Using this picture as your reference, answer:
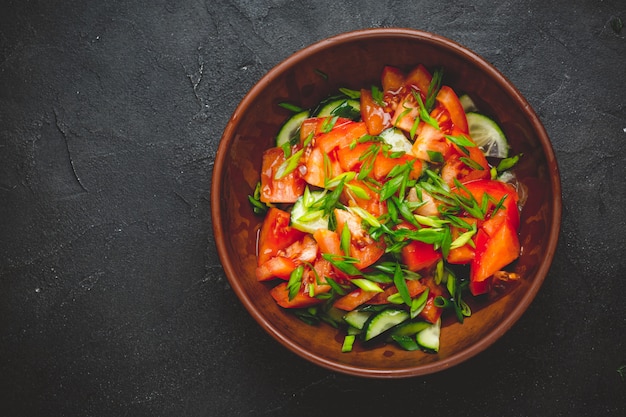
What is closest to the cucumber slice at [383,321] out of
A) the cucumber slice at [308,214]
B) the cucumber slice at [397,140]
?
the cucumber slice at [308,214]

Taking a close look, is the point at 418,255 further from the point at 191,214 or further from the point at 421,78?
the point at 191,214

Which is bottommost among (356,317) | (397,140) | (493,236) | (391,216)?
(356,317)

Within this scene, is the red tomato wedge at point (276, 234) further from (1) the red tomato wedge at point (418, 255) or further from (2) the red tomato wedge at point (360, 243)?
(1) the red tomato wedge at point (418, 255)

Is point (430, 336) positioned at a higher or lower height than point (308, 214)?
lower

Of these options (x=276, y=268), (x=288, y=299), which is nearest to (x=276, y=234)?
(x=276, y=268)

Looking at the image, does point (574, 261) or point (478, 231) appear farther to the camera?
point (574, 261)

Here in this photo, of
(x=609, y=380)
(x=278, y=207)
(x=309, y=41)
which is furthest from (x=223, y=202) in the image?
(x=609, y=380)

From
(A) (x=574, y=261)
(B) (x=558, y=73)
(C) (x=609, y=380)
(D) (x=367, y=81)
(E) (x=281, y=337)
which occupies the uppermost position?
(D) (x=367, y=81)

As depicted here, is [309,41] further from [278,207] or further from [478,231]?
[478,231]
